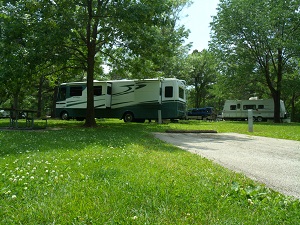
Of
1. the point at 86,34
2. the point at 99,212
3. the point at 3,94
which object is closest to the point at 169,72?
the point at 86,34

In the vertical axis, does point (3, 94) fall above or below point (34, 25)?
below

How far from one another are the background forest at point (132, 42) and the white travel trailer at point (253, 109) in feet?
7.31

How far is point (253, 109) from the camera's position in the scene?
118ft

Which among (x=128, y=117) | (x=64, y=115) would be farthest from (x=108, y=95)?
(x=64, y=115)

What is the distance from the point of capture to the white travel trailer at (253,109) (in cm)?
3441

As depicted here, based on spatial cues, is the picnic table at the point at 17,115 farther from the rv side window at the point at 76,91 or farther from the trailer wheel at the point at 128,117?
the trailer wheel at the point at 128,117

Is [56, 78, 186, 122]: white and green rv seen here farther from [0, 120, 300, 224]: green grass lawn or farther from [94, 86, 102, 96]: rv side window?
[0, 120, 300, 224]: green grass lawn

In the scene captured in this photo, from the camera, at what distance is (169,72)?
30984 mm

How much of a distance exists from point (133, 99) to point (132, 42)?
25.0ft

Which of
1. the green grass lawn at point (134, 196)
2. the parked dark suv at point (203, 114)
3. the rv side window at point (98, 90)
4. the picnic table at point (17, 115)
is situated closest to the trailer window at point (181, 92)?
the rv side window at point (98, 90)

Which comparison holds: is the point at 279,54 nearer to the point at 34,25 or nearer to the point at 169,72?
the point at 169,72

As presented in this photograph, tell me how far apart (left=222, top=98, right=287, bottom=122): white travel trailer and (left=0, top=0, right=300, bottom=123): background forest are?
223 centimetres

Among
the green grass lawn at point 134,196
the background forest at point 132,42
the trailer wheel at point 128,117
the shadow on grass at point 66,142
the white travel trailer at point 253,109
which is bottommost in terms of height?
the green grass lawn at point 134,196

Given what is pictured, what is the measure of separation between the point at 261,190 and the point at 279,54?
29431 millimetres
